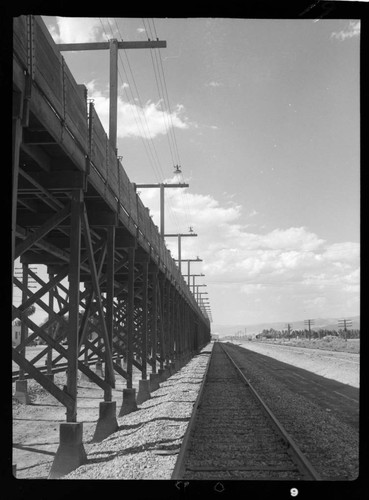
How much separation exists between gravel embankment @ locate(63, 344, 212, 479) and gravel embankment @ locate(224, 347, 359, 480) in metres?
1.82

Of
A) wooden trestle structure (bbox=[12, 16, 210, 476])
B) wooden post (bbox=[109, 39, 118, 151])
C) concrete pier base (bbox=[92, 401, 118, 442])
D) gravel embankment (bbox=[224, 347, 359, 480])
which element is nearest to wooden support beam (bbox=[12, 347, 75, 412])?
wooden trestle structure (bbox=[12, 16, 210, 476])

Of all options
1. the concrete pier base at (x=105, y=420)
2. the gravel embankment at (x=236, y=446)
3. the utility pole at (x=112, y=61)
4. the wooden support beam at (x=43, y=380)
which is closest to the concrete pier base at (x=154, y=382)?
the gravel embankment at (x=236, y=446)

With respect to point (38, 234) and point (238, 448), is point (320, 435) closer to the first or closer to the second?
point (238, 448)

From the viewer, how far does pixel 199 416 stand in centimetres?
999

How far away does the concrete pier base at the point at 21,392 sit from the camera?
546 inches

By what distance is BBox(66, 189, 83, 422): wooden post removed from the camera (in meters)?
7.02

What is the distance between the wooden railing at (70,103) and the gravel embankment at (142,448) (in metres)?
3.95

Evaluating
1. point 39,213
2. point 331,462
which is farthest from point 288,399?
point 39,213

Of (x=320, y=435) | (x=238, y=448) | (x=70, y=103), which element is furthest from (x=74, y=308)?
(x=320, y=435)

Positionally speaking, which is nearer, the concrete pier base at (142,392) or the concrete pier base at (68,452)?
the concrete pier base at (68,452)

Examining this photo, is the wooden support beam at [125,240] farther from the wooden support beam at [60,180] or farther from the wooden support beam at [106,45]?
the wooden support beam at [60,180]

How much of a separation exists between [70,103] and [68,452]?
4566 millimetres
